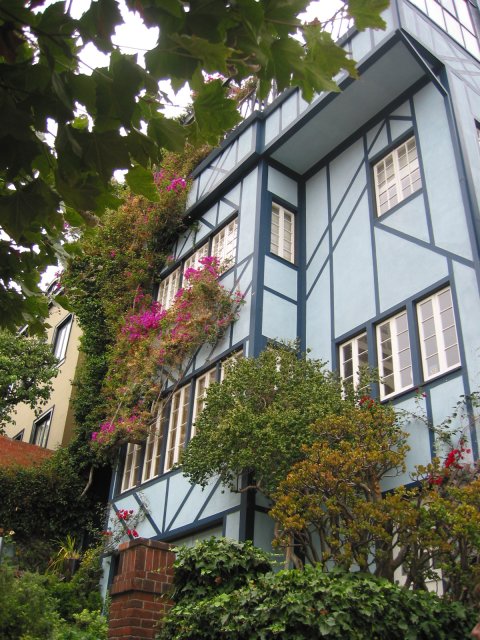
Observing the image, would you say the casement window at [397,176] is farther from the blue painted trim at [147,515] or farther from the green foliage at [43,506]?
the green foliage at [43,506]

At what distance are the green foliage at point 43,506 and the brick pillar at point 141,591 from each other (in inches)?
323

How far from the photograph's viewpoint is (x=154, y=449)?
13.4 meters

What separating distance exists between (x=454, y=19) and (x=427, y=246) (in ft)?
19.2

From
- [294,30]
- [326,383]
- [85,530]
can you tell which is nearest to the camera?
[294,30]

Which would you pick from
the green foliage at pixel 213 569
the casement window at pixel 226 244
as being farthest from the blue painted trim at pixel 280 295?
the green foliage at pixel 213 569

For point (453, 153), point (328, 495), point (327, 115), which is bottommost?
point (328, 495)

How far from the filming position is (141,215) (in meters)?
16.4

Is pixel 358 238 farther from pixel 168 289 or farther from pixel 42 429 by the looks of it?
pixel 42 429

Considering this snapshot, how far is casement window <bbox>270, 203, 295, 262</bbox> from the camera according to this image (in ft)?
44.0

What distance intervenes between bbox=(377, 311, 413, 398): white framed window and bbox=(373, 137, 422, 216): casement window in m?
2.22

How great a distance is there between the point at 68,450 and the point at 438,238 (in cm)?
943

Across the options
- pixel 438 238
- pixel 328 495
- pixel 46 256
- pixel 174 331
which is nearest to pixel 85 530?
pixel 174 331

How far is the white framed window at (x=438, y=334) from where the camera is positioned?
9.52m

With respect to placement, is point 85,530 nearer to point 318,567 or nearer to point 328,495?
point 328,495
